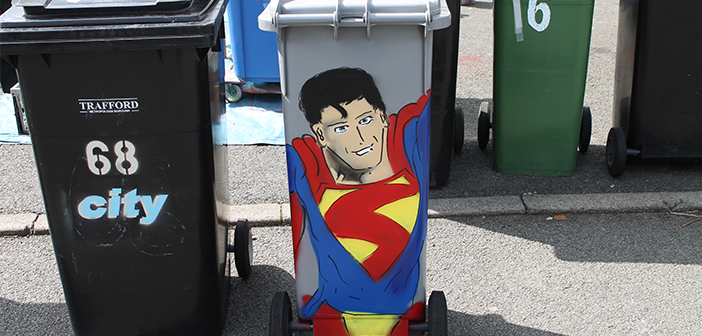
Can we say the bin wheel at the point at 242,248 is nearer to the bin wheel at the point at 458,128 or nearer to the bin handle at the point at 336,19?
the bin handle at the point at 336,19

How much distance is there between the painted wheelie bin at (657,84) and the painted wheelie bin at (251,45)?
9.90 feet

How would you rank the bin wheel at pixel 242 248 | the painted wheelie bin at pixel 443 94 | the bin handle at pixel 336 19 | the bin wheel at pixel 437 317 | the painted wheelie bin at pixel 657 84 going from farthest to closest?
the painted wheelie bin at pixel 657 84
the painted wheelie bin at pixel 443 94
the bin wheel at pixel 242 248
the bin wheel at pixel 437 317
the bin handle at pixel 336 19

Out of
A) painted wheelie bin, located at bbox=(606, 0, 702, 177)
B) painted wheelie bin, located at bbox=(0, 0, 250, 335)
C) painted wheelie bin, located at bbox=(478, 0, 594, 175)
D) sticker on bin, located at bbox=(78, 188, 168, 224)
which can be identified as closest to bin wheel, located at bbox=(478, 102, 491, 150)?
painted wheelie bin, located at bbox=(478, 0, 594, 175)

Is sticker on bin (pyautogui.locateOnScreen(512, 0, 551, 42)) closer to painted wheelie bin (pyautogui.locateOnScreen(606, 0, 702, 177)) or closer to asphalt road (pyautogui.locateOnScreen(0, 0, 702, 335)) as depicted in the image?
painted wheelie bin (pyautogui.locateOnScreen(606, 0, 702, 177))

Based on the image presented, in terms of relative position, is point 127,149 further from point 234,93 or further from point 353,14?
point 234,93

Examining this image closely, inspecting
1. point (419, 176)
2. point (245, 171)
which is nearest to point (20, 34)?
point (419, 176)

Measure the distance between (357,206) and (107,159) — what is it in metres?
1.05

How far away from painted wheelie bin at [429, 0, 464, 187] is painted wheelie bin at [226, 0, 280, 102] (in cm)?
211

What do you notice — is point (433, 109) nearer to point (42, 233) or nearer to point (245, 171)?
point (245, 171)

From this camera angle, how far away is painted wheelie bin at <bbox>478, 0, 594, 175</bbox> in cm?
396

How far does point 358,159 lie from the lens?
94.1 inches

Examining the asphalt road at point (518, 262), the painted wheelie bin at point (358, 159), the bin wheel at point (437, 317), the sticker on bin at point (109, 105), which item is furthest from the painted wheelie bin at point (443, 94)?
the sticker on bin at point (109, 105)

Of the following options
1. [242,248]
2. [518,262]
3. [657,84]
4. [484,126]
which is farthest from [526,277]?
[657,84]

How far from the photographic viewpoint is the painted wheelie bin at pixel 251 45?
552 centimetres
